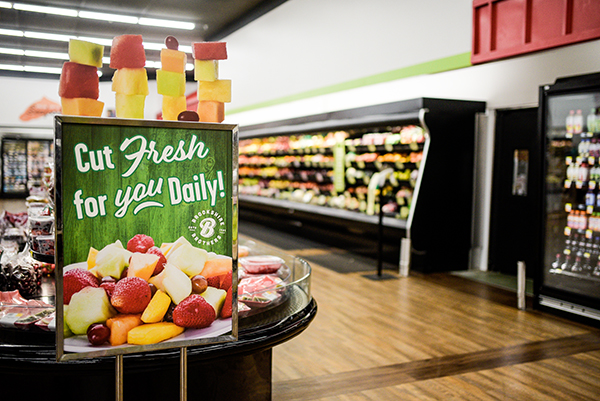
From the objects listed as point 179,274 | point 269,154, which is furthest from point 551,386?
point 269,154

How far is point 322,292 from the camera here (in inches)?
215

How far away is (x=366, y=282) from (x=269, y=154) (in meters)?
6.30

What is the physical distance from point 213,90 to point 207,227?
0.55 metres

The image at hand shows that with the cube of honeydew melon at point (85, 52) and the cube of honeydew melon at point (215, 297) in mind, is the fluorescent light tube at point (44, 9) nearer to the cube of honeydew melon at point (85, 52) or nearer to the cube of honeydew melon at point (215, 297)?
the cube of honeydew melon at point (85, 52)

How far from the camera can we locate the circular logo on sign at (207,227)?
1789mm

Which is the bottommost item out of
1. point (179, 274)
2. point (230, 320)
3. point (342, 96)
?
point (230, 320)

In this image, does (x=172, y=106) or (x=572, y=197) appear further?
(x=572, y=197)

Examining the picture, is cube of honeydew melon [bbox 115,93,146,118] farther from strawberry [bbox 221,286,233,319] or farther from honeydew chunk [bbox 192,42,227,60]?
strawberry [bbox 221,286,233,319]

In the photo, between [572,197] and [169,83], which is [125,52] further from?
[572,197]

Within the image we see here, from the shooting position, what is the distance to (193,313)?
176 cm

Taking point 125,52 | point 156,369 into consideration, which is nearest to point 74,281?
point 156,369

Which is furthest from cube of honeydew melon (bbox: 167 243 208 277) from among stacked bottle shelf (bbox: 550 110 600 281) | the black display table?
stacked bottle shelf (bbox: 550 110 600 281)

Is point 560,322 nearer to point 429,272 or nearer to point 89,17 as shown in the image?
point 429,272

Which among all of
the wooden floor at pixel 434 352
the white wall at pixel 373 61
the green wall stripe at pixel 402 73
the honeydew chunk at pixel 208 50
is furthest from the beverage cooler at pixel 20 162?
the honeydew chunk at pixel 208 50
